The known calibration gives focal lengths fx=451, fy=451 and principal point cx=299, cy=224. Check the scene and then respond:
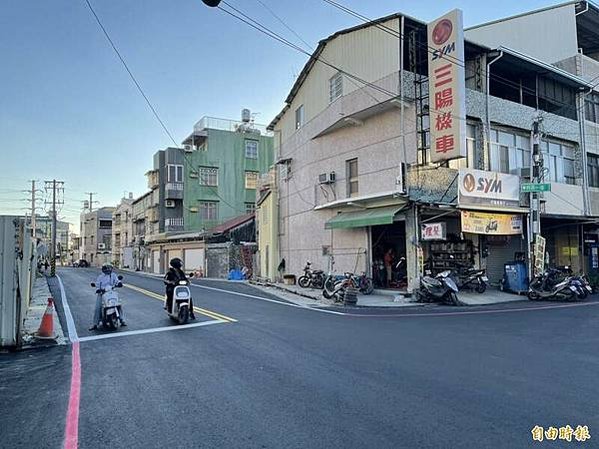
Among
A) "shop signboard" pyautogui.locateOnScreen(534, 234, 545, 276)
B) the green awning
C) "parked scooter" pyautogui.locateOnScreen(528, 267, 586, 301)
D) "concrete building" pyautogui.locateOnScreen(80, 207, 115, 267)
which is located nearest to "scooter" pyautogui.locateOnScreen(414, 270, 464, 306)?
the green awning

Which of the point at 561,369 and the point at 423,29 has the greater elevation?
the point at 423,29

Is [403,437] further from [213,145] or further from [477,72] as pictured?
[213,145]

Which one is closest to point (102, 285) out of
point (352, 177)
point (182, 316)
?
point (182, 316)

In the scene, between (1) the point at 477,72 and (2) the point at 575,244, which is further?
(2) the point at 575,244

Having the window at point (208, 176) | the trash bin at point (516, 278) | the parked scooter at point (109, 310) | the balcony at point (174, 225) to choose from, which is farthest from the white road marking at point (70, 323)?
the window at point (208, 176)

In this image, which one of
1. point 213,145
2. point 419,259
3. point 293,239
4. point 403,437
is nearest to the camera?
point 403,437

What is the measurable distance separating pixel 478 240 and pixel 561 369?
43.6ft

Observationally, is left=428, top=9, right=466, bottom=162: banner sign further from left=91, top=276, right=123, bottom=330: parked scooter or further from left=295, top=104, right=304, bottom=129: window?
left=91, top=276, right=123, bottom=330: parked scooter

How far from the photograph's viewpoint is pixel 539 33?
24.3 meters

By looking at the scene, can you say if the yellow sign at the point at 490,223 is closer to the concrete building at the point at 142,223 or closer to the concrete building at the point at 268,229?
the concrete building at the point at 268,229

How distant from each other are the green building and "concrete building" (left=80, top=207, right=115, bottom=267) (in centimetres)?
4185

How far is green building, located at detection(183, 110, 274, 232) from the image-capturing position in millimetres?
47625

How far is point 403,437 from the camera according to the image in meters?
4.01

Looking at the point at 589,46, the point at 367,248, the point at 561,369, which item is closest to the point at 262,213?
the point at 367,248
